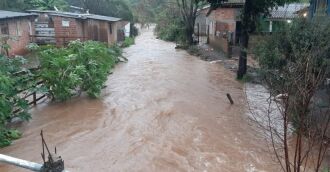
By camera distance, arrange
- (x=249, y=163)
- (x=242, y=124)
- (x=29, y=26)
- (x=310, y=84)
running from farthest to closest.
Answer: (x=29, y=26) → (x=242, y=124) → (x=249, y=163) → (x=310, y=84)

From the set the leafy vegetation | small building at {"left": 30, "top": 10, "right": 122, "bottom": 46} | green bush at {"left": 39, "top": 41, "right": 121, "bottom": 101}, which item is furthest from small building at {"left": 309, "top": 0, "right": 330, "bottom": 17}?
small building at {"left": 30, "top": 10, "right": 122, "bottom": 46}

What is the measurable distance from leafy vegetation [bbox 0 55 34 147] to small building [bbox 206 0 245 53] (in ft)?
50.8

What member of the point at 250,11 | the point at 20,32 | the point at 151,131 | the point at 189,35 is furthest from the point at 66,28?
the point at 151,131

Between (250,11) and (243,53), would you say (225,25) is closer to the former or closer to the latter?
(250,11)

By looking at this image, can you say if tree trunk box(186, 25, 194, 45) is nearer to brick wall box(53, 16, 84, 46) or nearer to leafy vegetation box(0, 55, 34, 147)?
brick wall box(53, 16, 84, 46)

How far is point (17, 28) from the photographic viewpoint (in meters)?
21.0

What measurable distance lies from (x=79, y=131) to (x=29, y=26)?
52.2 feet

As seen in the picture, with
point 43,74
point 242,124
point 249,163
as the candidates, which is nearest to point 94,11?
point 43,74

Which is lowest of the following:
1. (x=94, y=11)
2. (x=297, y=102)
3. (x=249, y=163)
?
(x=249, y=163)

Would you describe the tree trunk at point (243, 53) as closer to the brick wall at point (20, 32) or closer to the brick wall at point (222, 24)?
the brick wall at point (222, 24)

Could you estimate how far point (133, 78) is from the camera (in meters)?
17.2

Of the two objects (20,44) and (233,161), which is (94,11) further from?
(233,161)

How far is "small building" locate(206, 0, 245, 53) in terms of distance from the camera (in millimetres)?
23578

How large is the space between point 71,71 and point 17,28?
11.2 metres
